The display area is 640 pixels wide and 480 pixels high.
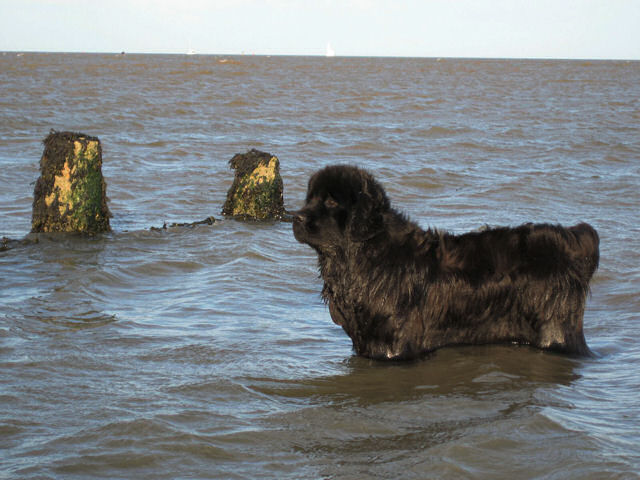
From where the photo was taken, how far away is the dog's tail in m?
5.32

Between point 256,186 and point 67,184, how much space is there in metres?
2.87

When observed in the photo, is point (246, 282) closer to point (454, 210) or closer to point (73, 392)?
point (73, 392)

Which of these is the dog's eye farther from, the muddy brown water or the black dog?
the muddy brown water

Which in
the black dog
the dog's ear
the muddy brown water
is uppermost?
the dog's ear

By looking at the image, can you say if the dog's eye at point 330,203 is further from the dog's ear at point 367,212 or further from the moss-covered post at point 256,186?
the moss-covered post at point 256,186

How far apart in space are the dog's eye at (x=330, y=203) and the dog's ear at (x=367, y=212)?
0.14 m

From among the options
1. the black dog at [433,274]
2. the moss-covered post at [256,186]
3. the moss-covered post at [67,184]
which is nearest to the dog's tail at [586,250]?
the black dog at [433,274]

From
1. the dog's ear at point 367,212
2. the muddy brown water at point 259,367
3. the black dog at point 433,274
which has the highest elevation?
the dog's ear at point 367,212

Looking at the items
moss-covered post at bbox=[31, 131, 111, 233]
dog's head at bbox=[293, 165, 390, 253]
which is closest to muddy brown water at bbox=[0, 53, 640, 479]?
moss-covered post at bbox=[31, 131, 111, 233]

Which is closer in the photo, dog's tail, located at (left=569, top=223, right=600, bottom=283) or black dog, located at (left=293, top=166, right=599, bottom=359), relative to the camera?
black dog, located at (left=293, top=166, right=599, bottom=359)

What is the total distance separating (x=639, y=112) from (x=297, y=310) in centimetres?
2923

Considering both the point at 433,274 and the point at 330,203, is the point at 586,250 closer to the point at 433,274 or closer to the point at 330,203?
the point at 433,274

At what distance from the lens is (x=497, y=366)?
17.7ft

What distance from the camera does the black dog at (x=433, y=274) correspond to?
5.20 metres
